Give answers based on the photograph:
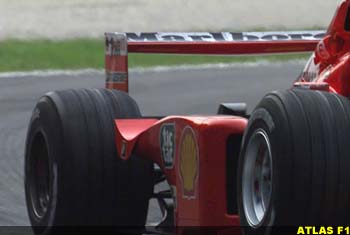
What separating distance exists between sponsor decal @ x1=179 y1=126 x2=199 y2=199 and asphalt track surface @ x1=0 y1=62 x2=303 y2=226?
5.89 m

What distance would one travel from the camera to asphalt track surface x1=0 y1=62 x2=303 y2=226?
49.2 ft

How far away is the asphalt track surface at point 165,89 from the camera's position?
590 inches

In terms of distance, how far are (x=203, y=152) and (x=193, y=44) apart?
2325mm

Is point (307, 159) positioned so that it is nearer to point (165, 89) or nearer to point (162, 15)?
point (165, 89)

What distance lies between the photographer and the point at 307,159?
481 centimetres

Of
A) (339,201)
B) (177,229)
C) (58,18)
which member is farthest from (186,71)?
(339,201)

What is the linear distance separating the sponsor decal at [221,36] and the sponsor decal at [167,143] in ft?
5.44

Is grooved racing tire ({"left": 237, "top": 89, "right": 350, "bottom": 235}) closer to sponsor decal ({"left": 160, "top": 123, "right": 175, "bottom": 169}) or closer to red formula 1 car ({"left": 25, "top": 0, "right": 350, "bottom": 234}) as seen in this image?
red formula 1 car ({"left": 25, "top": 0, "right": 350, "bottom": 234})

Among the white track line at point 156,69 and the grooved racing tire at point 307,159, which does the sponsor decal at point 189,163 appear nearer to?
the grooved racing tire at point 307,159

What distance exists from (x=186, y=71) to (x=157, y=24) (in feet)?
15.8

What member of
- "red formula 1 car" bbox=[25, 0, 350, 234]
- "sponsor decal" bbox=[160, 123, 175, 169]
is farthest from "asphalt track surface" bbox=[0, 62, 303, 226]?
"sponsor decal" bbox=[160, 123, 175, 169]

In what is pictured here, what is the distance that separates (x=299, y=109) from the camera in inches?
193

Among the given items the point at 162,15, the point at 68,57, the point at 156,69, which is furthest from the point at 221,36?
the point at 162,15

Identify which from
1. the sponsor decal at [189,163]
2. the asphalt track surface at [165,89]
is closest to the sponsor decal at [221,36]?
the sponsor decal at [189,163]
